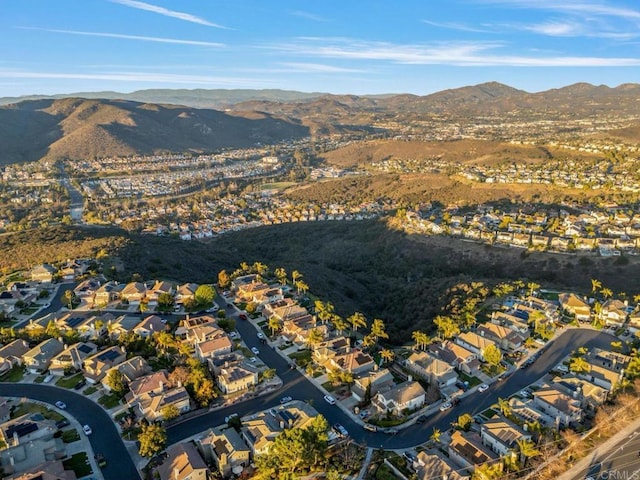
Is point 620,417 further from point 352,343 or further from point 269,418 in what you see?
point 269,418

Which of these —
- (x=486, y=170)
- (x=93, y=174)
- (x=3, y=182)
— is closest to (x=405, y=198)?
(x=486, y=170)

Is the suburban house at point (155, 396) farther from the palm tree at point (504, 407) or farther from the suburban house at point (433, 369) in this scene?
the palm tree at point (504, 407)

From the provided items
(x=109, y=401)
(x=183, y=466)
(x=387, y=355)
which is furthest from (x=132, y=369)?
(x=387, y=355)

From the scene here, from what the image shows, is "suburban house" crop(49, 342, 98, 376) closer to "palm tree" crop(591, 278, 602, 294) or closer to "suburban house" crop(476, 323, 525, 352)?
"suburban house" crop(476, 323, 525, 352)

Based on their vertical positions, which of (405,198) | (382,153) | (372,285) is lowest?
(372,285)

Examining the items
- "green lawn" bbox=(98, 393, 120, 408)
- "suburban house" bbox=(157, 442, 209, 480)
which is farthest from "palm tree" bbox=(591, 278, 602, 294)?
"green lawn" bbox=(98, 393, 120, 408)

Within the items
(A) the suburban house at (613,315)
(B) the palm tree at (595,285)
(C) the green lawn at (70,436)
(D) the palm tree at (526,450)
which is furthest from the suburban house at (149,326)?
(B) the palm tree at (595,285)
